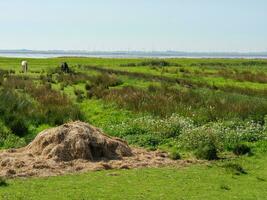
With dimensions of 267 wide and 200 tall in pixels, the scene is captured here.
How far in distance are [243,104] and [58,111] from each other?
348 inches

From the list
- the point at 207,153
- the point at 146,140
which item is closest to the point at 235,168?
the point at 207,153

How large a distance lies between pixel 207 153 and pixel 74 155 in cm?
427

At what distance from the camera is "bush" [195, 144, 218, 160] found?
Result: 55.7 feet

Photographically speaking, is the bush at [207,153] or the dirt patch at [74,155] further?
the bush at [207,153]

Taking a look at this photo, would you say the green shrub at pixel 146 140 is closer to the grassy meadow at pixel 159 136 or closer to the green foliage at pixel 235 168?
the grassy meadow at pixel 159 136

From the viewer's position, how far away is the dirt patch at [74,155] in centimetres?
1502

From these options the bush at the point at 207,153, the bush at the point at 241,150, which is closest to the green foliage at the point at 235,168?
the bush at the point at 207,153

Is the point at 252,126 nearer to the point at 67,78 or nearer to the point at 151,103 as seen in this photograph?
the point at 151,103

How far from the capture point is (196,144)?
18156 millimetres

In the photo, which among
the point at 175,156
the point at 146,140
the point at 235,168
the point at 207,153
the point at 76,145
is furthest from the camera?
the point at 146,140

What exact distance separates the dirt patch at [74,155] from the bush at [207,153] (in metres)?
0.85

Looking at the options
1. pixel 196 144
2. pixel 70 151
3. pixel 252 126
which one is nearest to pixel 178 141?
pixel 196 144

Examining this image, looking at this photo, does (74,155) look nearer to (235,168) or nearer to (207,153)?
(207,153)

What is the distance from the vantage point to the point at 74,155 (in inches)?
628
